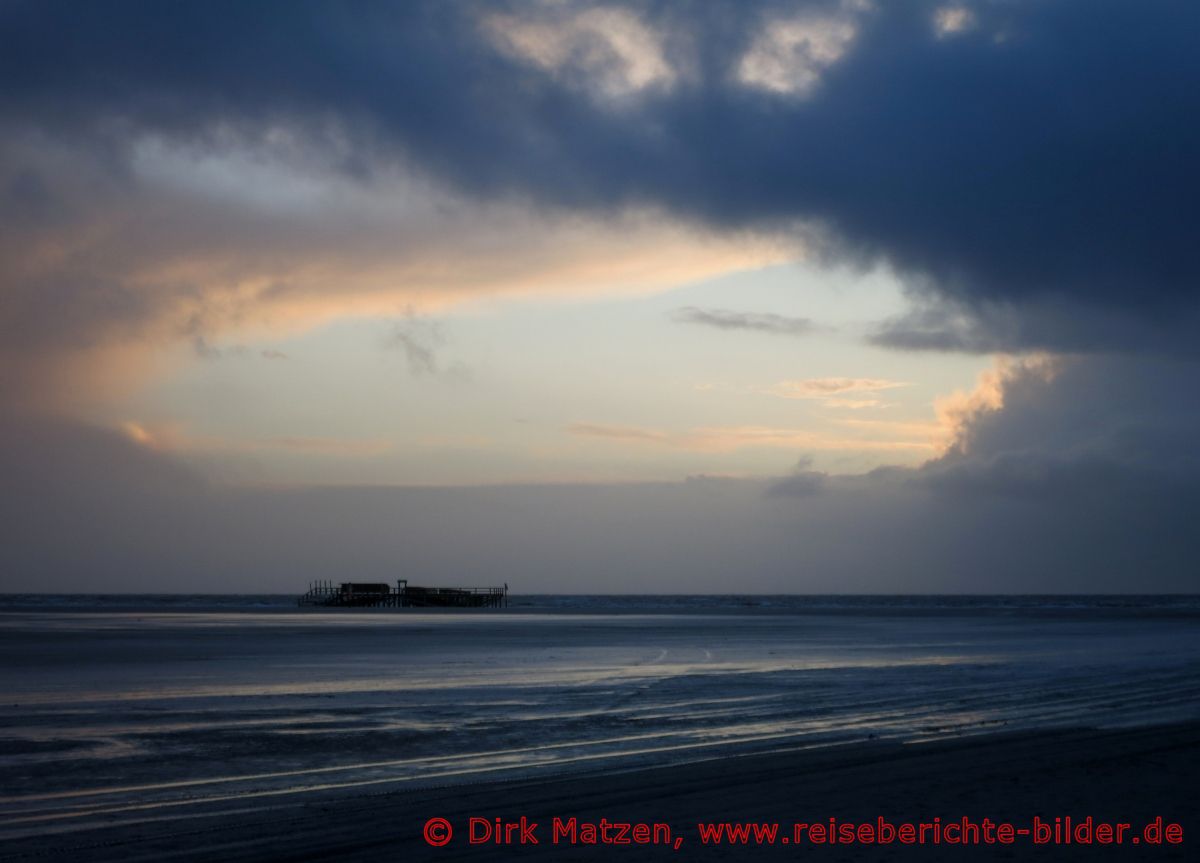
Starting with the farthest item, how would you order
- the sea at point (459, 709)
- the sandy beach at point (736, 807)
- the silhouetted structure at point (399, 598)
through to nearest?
1. the silhouetted structure at point (399, 598)
2. the sea at point (459, 709)
3. the sandy beach at point (736, 807)

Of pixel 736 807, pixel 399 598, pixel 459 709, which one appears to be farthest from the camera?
pixel 399 598

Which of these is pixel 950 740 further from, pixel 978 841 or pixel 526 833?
pixel 526 833

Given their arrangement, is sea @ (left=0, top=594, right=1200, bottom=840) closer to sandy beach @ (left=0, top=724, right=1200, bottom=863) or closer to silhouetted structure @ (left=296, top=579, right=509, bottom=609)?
sandy beach @ (left=0, top=724, right=1200, bottom=863)

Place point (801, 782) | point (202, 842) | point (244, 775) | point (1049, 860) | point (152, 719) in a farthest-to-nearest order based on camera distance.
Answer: point (152, 719)
point (244, 775)
point (801, 782)
point (202, 842)
point (1049, 860)

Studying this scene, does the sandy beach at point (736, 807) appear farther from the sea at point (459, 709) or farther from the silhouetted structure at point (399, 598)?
the silhouetted structure at point (399, 598)

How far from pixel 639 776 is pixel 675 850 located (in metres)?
3.74

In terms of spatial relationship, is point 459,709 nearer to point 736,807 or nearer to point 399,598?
point 736,807

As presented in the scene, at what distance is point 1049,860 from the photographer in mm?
9078

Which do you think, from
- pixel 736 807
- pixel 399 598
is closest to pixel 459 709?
pixel 736 807

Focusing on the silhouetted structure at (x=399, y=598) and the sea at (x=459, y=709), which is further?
the silhouetted structure at (x=399, y=598)

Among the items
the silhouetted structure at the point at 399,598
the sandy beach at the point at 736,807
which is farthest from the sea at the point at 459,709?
the silhouetted structure at the point at 399,598

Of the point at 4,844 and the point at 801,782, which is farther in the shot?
the point at 801,782

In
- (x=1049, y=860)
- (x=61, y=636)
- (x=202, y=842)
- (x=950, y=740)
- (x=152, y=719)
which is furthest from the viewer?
(x=61, y=636)

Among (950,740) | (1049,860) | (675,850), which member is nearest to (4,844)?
(675,850)
